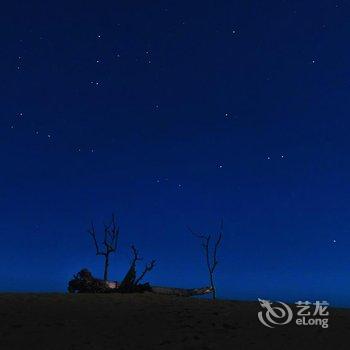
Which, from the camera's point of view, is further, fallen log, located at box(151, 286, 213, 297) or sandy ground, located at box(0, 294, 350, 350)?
fallen log, located at box(151, 286, 213, 297)

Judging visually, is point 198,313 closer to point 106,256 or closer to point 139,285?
point 139,285

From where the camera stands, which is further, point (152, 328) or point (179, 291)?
point (179, 291)

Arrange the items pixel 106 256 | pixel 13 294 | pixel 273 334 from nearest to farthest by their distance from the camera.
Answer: pixel 273 334, pixel 13 294, pixel 106 256

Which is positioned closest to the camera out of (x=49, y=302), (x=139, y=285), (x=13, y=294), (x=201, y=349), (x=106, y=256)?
(x=201, y=349)

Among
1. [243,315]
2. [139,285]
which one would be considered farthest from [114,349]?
[139,285]

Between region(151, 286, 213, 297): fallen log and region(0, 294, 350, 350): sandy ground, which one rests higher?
region(151, 286, 213, 297): fallen log

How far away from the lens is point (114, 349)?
42.2ft

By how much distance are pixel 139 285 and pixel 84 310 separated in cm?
989

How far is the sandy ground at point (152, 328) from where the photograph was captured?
13383 millimetres

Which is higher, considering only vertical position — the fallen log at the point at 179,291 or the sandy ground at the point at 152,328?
the fallen log at the point at 179,291

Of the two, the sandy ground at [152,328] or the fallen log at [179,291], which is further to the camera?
the fallen log at [179,291]

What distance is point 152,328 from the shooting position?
14.9 m

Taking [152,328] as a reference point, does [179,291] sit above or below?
above

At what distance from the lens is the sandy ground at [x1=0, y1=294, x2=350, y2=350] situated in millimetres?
13383
